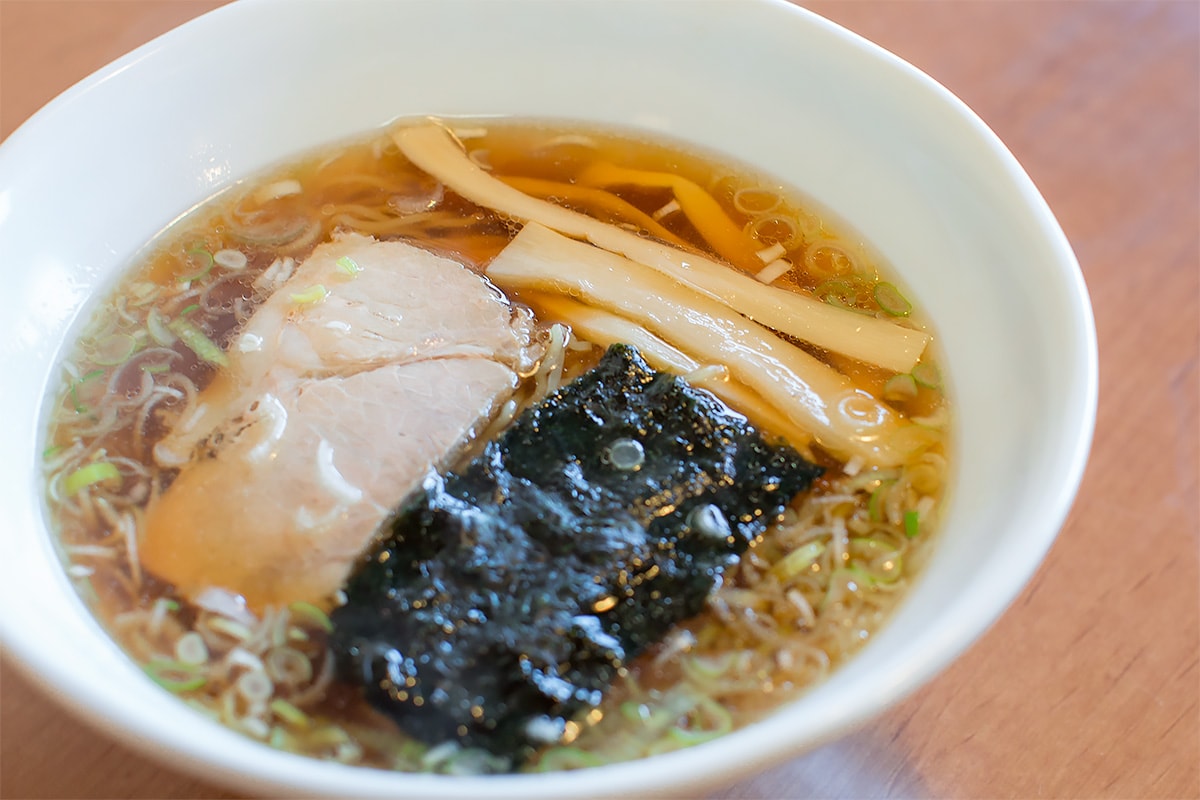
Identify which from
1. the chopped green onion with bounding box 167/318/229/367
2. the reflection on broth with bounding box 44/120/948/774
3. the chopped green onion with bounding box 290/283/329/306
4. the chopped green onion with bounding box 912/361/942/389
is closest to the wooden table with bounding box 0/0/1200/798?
the reflection on broth with bounding box 44/120/948/774

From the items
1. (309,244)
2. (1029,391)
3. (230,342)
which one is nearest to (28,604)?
(230,342)

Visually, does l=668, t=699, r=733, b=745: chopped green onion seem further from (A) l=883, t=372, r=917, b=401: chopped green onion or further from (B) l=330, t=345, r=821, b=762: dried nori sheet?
(A) l=883, t=372, r=917, b=401: chopped green onion

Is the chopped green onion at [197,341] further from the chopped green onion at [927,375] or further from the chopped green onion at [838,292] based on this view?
the chopped green onion at [927,375]

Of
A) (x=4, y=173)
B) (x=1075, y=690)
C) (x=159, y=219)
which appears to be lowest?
(x=1075, y=690)

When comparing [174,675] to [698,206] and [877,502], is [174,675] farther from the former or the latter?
[698,206]

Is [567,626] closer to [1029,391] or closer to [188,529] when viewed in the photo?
[188,529]

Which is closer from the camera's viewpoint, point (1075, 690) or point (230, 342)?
point (1075, 690)
